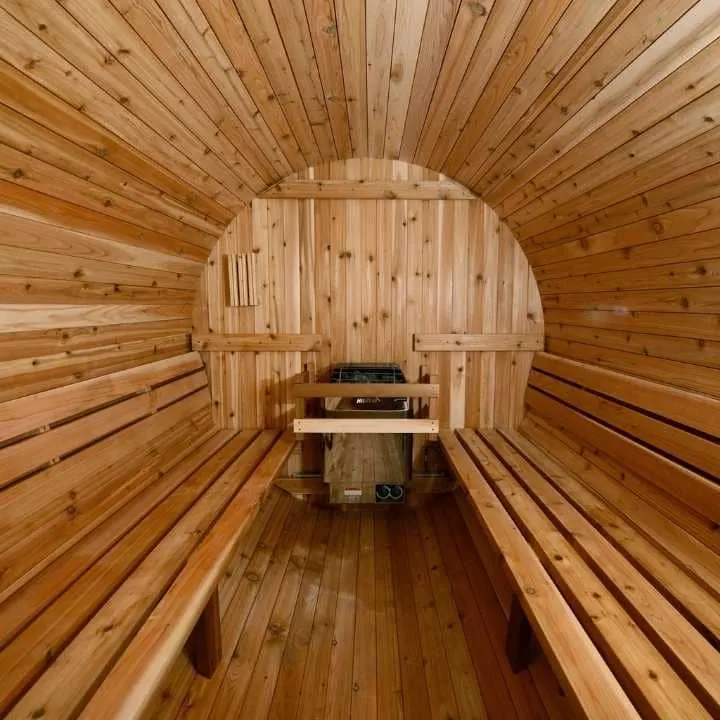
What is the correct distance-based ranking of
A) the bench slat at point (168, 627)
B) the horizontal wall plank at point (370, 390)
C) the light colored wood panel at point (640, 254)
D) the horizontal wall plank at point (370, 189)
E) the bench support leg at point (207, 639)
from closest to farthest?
the bench slat at point (168, 627), the light colored wood panel at point (640, 254), the bench support leg at point (207, 639), the horizontal wall plank at point (370, 390), the horizontal wall plank at point (370, 189)

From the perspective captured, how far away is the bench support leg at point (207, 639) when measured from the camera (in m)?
1.77

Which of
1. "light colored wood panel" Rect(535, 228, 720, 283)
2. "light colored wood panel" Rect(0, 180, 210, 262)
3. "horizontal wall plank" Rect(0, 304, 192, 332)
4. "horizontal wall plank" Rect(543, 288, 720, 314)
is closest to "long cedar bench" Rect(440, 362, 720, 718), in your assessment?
"horizontal wall plank" Rect(543, 288, 720, 314)

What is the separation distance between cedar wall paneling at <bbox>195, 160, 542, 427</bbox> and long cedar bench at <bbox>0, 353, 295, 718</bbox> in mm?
727

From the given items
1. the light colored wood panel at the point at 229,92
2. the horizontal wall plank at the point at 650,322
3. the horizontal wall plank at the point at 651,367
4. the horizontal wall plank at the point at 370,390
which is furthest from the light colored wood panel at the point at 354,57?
the horizontal wall plank at the point at 651,367

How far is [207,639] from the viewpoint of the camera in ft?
5.82

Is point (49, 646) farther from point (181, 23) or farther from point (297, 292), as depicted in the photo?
point (297, 292)

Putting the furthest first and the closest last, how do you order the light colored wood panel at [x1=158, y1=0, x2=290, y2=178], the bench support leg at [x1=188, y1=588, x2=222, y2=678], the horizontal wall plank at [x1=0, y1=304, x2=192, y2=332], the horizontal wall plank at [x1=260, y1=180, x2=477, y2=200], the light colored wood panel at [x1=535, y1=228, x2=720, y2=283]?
1. the horizontal wall plank at [x1=260, y1=180, x2=477, y2=200]
2. the bench support leg at [x1=188, y1=588, x2=222, y2=678]
3. the light colored wood panel at [x1=535, y1=228, x2=720, y2=283]
4. the horizontal wall plank at [x1=0, y1=304, x2=192, y2=332]
5. the light colored wood panel at [x1=158, y1=0, x2=290, y2=178]

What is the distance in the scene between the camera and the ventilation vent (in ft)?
9.82

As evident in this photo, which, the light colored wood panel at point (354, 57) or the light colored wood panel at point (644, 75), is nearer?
the light colored wood panel at point (644, 75)

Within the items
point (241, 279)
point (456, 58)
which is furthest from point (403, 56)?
point (241, 279)

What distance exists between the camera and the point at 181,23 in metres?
1.31

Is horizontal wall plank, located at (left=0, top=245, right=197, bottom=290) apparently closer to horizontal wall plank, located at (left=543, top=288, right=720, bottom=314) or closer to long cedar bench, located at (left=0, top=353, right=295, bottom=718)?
long cedar bench, located at (left=0, top=353, right=295, bottom=718)

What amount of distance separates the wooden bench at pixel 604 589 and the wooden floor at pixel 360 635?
235 mm

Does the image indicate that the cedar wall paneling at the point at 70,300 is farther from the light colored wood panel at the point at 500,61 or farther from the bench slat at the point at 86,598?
the light colored wood panel at the point at 500,61
